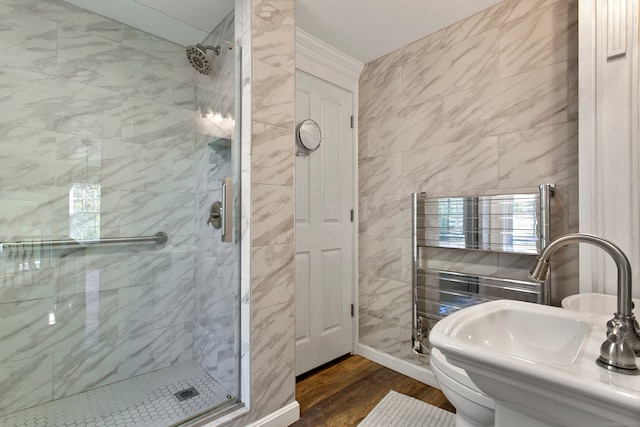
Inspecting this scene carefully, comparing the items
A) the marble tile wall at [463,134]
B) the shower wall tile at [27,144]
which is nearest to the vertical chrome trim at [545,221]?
the marble tile wall at [463,134]

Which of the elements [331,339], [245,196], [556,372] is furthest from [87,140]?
[556,372]

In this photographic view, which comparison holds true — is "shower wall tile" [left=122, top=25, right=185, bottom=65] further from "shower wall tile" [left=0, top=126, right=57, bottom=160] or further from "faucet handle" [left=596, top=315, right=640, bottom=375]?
"faucet handle" [left=596, top=315, right=640, bottom=375]

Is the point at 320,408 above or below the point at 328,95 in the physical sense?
below

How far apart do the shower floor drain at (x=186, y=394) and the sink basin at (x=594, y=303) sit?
1.77m

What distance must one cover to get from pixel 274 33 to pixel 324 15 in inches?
16.8

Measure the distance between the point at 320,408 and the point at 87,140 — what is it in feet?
6.50

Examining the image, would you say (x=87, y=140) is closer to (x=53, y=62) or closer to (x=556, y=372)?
(x=53, y=62)

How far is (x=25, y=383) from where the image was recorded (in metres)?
1.51

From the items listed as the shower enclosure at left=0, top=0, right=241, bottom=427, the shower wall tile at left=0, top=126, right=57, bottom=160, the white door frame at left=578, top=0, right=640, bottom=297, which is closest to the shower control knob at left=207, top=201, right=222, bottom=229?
the shower enclosure at left=0, top=0, right=241, bottom=427

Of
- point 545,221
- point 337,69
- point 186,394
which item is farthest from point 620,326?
point 337,69

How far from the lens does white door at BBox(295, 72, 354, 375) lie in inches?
78.6

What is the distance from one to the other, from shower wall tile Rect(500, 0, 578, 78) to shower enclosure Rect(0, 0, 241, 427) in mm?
1470

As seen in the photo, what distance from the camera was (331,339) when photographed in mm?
2156


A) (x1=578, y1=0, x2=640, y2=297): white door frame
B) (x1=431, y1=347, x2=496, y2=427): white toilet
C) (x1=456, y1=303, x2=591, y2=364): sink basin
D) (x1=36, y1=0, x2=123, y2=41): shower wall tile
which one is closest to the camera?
(x1=456, y1=303, x2=591, y2=364): sink basin
